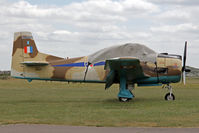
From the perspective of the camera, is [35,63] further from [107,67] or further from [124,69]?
[124,69]

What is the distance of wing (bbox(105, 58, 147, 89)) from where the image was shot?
14.0 metres

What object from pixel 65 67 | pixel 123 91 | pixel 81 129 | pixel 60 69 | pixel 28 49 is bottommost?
pixel 81 129

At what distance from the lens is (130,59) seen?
13539 mm

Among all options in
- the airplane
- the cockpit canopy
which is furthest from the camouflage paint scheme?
the cockpit canopy

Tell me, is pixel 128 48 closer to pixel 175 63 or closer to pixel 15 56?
pixel 175 63

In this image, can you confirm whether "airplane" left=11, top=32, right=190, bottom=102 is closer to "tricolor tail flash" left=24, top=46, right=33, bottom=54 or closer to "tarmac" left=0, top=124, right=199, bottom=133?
"tricolor tail flash" left=24, top=46, right=33, bottom=54

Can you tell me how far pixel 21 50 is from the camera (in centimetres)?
1727

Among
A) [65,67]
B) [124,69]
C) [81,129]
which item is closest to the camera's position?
[81,129]

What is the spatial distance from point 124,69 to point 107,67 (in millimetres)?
845

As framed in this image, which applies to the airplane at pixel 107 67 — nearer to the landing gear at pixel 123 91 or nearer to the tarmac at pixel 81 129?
the landing gear at pixel 123 91

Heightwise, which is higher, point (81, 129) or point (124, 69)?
point (124, 69)

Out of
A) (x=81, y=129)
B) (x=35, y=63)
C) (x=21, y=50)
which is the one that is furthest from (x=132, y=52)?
(x=81, y=129)

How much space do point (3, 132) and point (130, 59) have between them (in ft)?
24.2

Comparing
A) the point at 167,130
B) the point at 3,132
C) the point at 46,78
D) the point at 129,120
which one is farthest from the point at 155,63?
the point at 3,132
